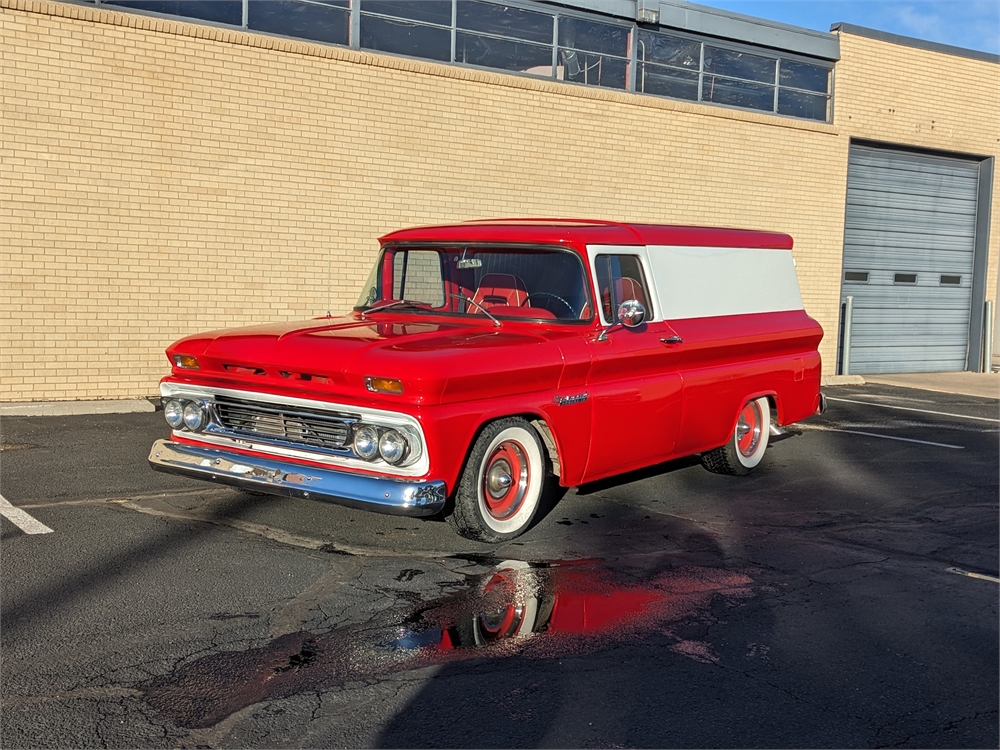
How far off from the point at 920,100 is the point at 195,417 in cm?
1511

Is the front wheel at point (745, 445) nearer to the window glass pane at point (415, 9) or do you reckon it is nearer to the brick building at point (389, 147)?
the brick building at point (389, 147)

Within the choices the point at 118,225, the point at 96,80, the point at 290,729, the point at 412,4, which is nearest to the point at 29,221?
the point at 118,225

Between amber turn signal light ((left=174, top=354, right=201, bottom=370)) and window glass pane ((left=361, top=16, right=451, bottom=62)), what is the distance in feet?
23.8

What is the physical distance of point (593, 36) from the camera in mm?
14391

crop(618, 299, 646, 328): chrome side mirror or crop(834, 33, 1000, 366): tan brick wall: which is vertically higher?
crop(834, 33, 1000, 366): tan brick wall

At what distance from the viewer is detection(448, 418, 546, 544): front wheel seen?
5.70m

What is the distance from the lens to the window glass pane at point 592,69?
14102mm

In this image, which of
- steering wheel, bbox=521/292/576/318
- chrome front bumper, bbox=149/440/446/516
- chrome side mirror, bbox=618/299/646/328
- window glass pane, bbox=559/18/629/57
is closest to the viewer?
chrome front bumper, bbox=149/440/446/516

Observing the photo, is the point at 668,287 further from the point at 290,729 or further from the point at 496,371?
the point at 290,729

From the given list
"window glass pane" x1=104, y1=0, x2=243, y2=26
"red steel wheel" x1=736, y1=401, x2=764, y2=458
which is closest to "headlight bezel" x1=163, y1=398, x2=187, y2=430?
"red steel wheel" x1=736, y1=401, x2=764, y2=458

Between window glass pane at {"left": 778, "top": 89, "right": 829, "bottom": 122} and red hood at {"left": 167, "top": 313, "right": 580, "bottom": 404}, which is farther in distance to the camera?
window glass pane at {"left": 778, "top": 89, "right": 829, "bottom": 122}

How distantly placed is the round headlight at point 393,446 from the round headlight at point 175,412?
4.79 feet

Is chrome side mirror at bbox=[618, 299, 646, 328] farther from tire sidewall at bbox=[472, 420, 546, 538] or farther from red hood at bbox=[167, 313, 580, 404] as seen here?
tire sidewall at bbox=[472, 420, 546, 538]

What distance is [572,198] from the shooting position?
1412 cm
